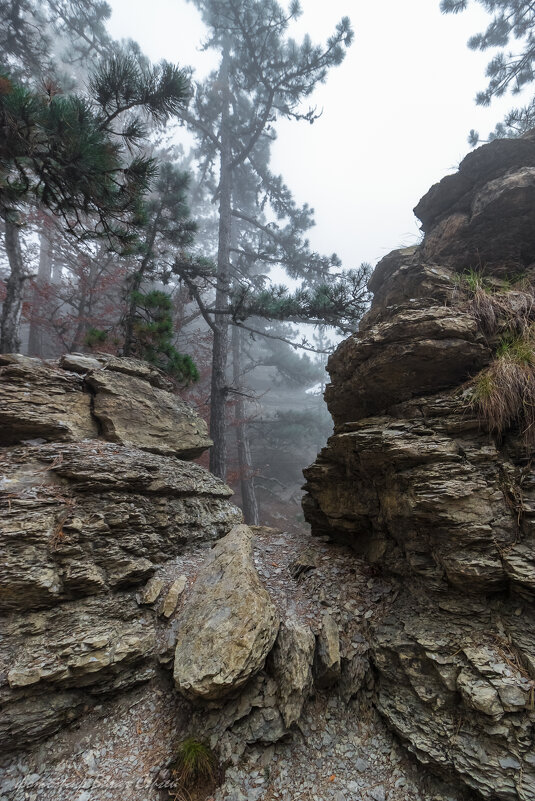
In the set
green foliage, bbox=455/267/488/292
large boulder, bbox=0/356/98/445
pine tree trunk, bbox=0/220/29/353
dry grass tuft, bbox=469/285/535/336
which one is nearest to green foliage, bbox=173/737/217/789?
large boulder, bbox=0/356/98/445

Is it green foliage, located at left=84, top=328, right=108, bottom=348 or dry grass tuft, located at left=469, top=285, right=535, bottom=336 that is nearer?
dry grass tuft, located at left=469, top=285, right=535, bottom=336

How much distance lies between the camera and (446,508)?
2.91m

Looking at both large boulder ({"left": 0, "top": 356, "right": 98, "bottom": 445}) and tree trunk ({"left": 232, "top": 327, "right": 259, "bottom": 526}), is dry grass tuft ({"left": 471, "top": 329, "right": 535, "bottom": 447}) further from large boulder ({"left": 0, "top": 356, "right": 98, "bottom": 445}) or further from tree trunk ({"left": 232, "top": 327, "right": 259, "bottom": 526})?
tree trunk ({"left": 232, "top": 327, "right": 259, "bottom": 526})

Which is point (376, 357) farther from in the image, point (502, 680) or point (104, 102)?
point (104, 102)

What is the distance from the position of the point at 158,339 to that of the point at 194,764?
5885 mm

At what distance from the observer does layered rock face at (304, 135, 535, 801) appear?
2307mm

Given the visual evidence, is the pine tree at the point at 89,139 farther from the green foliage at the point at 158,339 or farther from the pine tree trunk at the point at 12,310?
the pine tree trunk at the point at 12,310

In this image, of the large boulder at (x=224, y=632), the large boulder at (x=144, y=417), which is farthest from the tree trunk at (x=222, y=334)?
the large boulder at (x=224, y=632)

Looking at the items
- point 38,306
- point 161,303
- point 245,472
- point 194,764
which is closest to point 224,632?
point 194,764

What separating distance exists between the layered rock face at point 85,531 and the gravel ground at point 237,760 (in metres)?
0.16

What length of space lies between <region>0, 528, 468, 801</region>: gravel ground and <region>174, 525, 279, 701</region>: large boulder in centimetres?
40

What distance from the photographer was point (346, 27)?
8.38 metres

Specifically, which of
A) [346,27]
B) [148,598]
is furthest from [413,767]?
[346,27]

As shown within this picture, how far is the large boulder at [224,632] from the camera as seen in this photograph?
2.53 m
